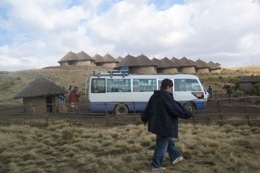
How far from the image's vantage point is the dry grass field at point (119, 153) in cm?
855

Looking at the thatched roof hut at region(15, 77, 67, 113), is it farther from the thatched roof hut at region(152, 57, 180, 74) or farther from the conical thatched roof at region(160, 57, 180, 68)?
the conical thatched roof at region(160, 57, 180, 68)

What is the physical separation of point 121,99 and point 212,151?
1304cm

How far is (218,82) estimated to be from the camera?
52781 mm

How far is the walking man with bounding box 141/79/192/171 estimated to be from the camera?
7.90 meters

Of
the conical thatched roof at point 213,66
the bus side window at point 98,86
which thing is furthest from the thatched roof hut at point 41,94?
the conical thatched roof at point 213,66

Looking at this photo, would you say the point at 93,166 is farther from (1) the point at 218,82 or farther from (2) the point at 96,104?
(1) the point at 218,82

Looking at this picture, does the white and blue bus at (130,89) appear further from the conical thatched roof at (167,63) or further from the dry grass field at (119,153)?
the conical thatched roof at (167,63)

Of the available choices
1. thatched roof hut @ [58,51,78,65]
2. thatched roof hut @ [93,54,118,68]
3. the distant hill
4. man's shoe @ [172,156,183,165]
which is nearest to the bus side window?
man's shoe @ [172,156,183,165]

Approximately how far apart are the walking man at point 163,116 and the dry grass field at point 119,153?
1.59ft

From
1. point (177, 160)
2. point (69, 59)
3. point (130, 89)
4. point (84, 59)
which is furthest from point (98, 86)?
point (69, 59)

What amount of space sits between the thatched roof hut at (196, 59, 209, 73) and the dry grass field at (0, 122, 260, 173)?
59.7 m

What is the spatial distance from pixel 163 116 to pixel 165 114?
0.06 m

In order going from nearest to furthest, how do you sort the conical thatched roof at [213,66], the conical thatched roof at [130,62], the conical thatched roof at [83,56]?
the conical thatched roof at [130,62]
the conical thatched roof at [83,56]
the conical thatched roof at [213,66]

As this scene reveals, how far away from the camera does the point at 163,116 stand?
7898 millimetres
